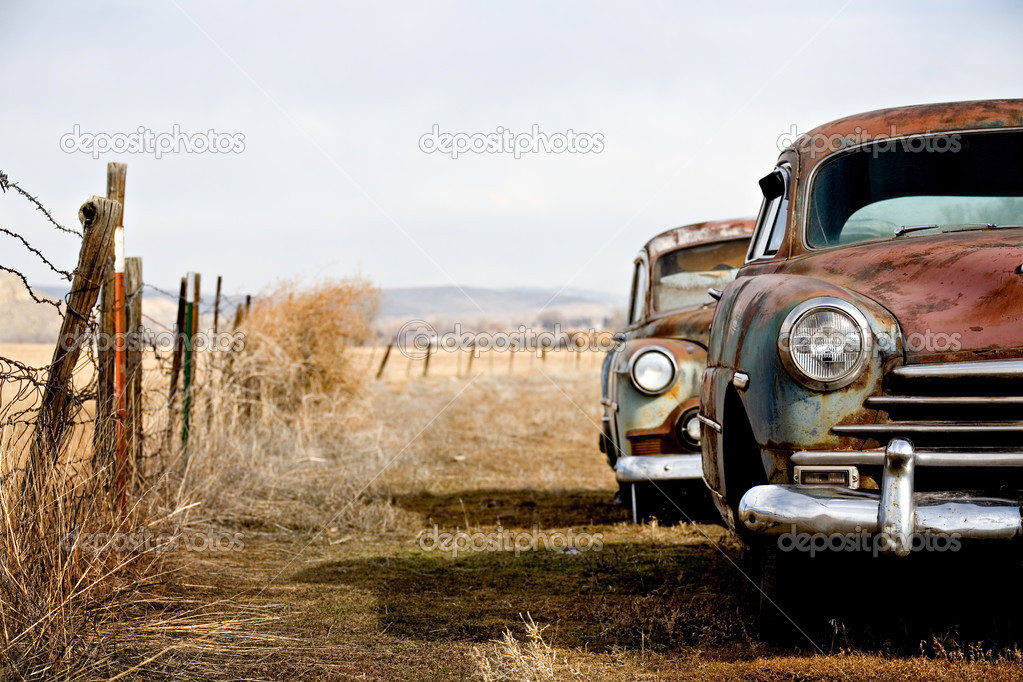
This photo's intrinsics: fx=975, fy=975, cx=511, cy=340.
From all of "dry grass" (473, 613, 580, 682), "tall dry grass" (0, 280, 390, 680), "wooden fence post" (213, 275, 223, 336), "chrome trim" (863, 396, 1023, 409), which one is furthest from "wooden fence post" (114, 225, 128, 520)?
"wooden fence post" (213, 275, 223, 336)

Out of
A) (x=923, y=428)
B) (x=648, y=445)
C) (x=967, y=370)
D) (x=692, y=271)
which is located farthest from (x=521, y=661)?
(x=692, y=271)

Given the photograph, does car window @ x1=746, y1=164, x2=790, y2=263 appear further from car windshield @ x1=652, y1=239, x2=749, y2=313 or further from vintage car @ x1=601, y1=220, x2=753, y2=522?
car windshield @ x1=652, y1=239, x2=749, y2=313

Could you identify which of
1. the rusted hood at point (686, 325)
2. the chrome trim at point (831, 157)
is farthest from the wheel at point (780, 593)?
the rusted hood at point (686, 325)

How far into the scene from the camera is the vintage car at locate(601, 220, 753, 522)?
620 cm

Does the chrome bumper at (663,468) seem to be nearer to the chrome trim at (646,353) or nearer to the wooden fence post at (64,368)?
the chrome trim at (646,353)

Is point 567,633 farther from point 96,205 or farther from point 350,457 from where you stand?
point 350,457

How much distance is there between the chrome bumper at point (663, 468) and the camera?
5.93m

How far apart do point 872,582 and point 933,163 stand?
189cm

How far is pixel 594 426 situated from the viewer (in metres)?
15.5

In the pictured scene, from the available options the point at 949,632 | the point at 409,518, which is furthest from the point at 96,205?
the point at 949,632

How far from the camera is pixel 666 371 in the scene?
6.27m

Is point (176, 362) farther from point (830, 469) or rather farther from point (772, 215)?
point (830, 469)

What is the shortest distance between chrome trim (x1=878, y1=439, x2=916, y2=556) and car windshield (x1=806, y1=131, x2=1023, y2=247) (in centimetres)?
139

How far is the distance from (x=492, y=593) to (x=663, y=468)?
147cm
